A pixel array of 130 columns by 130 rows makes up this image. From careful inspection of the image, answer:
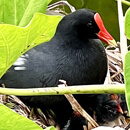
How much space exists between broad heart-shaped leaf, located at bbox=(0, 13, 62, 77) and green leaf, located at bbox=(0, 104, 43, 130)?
0.43 feet

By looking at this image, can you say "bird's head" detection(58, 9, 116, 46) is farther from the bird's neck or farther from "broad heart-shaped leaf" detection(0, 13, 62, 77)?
"broad heart-shaped leaf" detection(0, 13, 62, 77)

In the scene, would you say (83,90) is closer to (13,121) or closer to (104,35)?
(13,121)

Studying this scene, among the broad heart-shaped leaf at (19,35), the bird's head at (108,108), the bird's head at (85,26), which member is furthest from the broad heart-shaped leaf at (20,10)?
the bird's head at (108,108)

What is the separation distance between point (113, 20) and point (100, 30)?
56cm

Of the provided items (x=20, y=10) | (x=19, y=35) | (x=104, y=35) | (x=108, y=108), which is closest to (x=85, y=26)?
(x=104, y=35)

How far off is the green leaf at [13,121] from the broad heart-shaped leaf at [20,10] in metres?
0.41

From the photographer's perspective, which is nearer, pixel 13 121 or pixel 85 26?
pixel 13 121

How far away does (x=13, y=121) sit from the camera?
58 centimetres

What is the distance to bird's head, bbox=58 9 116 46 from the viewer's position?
4.35 feet

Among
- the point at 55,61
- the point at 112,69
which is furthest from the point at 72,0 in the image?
the point at 55,61

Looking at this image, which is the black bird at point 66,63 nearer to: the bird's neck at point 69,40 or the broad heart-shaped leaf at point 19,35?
the bird's neck at point 69,40

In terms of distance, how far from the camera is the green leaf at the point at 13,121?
0.58 m

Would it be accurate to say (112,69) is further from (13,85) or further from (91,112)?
(13,85)

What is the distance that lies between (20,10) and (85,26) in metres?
0.39
